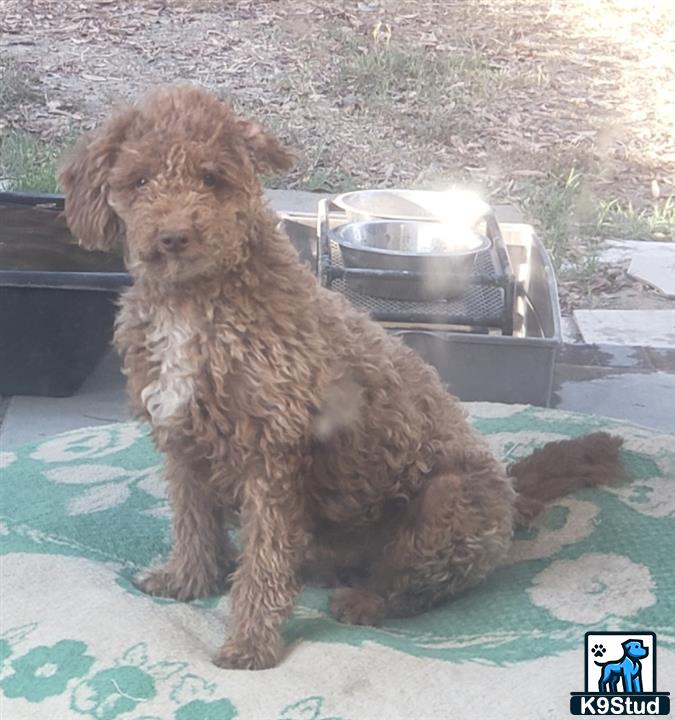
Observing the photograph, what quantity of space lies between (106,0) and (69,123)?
328 cm

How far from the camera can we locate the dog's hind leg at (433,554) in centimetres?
345

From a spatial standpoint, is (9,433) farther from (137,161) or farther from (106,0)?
(106,0)

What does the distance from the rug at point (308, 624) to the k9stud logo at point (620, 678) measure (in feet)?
0.13

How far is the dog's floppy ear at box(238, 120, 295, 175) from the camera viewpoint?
310 centimetres

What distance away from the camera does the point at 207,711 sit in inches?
115

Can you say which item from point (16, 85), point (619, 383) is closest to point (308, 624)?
point (619, 383)

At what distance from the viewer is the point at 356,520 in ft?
11.6

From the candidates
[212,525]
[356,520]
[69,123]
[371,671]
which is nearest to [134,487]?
[212,525]

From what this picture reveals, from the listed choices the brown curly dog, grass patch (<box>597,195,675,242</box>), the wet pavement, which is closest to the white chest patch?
the brown curly dog

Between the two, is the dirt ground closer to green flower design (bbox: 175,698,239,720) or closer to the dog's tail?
the dog's tail

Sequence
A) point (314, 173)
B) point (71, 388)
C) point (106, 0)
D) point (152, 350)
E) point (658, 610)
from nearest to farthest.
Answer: point (152, 350) < point (658, 610) < point (71, 388) < point (314, 173) < point (106, 0)

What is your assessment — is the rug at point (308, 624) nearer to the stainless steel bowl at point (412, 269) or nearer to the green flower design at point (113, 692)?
the green flower design at point (113, 692)

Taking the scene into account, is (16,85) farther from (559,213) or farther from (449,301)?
(449,301)

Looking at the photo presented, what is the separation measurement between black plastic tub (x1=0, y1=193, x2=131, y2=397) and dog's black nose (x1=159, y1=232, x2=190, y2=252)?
8.28 ft
